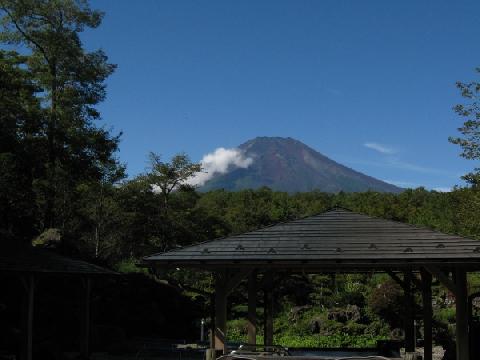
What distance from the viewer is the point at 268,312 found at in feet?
44.9

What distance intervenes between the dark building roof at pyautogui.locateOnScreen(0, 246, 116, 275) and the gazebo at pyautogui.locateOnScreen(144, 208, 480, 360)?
9.07 ft

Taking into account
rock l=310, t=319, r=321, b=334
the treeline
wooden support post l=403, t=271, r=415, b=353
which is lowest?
rock l=310, t=319, r=321, b=334

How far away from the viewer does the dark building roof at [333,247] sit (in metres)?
10.3

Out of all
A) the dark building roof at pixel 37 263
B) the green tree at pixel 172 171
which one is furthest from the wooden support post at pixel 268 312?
the green tree at pixel 172 171

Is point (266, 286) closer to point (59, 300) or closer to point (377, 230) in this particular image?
point (377, 230)

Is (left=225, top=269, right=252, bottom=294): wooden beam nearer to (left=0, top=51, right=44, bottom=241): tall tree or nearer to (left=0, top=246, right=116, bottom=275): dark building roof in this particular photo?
(left=0, top=246, right=116, bottom=275): dark building roof

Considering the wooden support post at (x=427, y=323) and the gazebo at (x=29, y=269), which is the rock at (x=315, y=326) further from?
the wooden support post at (x=427, y=323)

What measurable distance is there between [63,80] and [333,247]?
16324 millimetres

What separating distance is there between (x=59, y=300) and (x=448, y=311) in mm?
15936

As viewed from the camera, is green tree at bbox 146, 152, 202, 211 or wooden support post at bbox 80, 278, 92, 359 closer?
wooden support post at bbox 80, 278, 92, 359

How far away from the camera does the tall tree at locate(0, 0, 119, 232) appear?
2306cm

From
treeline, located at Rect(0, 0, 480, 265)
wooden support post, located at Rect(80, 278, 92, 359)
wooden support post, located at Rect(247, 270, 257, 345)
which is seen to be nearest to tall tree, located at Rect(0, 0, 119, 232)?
treeline, located at Rect(0, 0, 480, 265)

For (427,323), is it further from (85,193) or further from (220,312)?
(85,193)

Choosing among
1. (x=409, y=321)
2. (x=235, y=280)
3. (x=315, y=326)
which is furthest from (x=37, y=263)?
(x=315, y=326)
